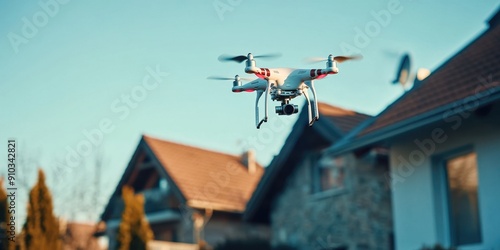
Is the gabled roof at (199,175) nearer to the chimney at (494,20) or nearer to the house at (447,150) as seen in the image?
the house at (447,150)

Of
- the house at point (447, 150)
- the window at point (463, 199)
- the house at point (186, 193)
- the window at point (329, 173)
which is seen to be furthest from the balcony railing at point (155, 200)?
the window at point (463, 199)

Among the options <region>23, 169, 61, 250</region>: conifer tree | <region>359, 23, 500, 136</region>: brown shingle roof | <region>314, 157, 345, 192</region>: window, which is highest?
<region>359, 23, 500, 136</region>: brown shingle roof

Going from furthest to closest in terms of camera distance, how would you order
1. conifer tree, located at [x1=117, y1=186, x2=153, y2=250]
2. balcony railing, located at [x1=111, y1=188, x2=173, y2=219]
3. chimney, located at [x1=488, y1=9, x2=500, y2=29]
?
balcony railing, located at [x1=111, y1=188, x2=173, y2=219]
conifer tree, located at [x1=117, y1=186, x2=153, y2=250]
chimney, located at [x1=488, y1=9, x2=500, y2=29]

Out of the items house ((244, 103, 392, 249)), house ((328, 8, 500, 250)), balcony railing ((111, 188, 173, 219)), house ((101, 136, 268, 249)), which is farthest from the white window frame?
balcony railing ((111, 188, 173, 219))

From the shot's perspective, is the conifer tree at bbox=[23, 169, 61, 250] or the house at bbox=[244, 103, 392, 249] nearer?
the conifer tree at bbox=[23, 169, 61, 250]

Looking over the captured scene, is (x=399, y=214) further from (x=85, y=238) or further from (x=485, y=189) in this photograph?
(x=85, y=238)

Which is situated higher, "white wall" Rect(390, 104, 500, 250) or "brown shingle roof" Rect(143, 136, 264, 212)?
"brown shingle roof" Rect(143, 136, 264, 212)

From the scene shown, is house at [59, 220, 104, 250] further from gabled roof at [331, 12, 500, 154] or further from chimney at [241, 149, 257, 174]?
gabled roof at [331, 12, 500, 154]
